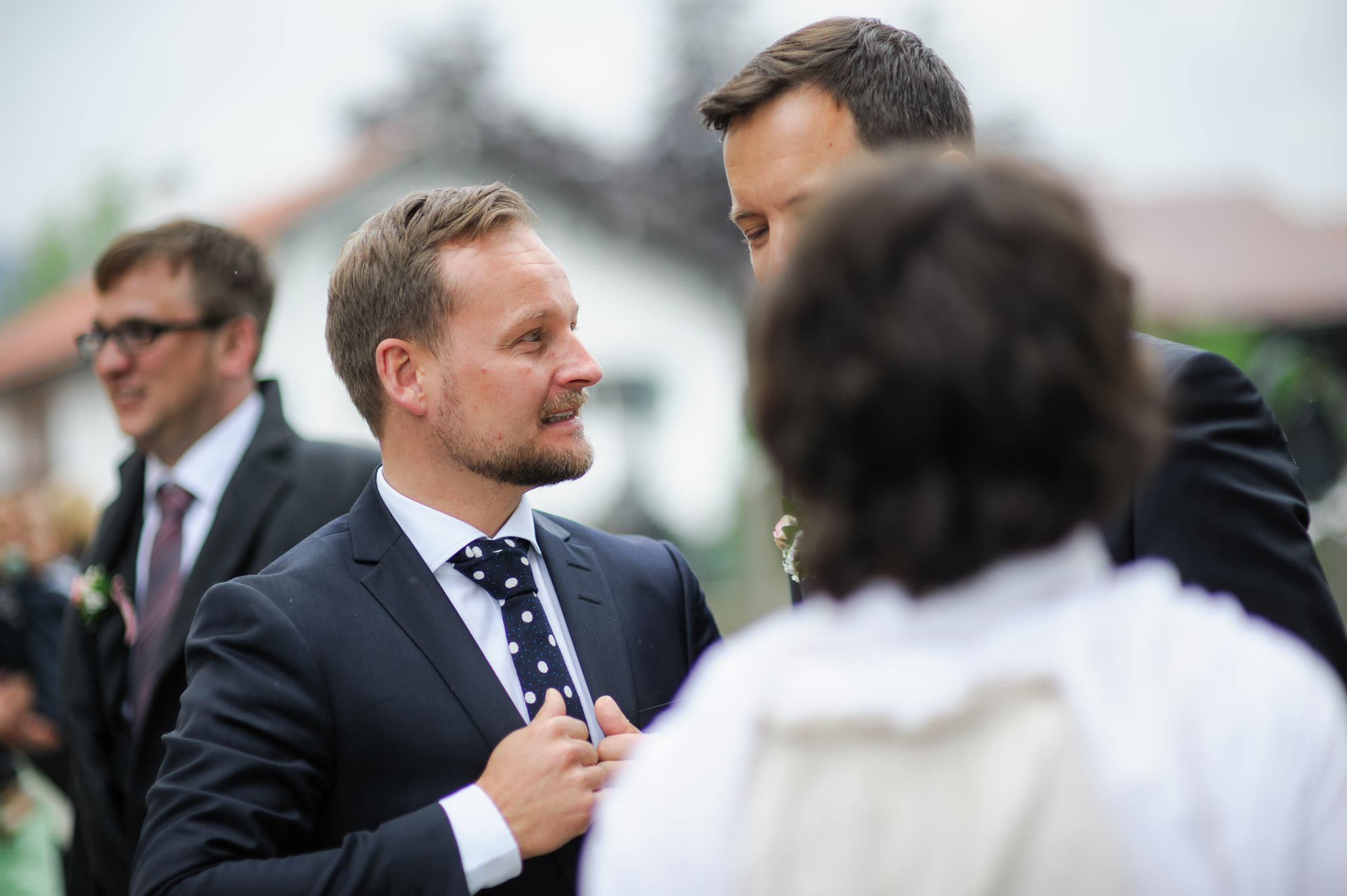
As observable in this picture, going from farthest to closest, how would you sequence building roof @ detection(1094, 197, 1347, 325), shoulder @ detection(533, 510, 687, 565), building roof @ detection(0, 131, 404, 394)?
building roof @ detection(1094, 197, 1347, 325) → building roof @ detection(0, 131, 404, 394) → shoulder @ detection(533, 510, 687, 565)

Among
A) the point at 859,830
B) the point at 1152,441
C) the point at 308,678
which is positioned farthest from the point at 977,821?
the point at 308,678

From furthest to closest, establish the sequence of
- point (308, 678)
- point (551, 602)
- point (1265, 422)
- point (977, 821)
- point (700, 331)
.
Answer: point (700, 331) → point (551, 602) → point (308, 678) → point (1265, 422) → point (977, 821)

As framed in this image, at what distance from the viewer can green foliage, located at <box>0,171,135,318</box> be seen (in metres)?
61.1

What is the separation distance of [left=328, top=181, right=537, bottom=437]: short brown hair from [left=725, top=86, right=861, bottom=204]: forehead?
66 cm

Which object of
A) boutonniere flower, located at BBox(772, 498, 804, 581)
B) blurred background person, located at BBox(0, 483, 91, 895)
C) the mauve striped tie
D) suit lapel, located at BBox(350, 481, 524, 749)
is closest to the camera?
suit lapel, located at BBox(350, 481, 524, 749)

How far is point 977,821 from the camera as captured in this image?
121 cm

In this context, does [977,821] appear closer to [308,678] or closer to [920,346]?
[920,346]

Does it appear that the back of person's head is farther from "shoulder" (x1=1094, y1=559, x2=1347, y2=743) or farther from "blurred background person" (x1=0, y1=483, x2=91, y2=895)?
"blurred background person" (x1=0, y1=483, x2=91, y2=895)

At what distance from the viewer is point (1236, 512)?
1.92 metres

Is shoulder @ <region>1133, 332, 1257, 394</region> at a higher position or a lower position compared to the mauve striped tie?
higher

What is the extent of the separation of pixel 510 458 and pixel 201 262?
2.25 metres

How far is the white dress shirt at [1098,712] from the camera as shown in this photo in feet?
3.98

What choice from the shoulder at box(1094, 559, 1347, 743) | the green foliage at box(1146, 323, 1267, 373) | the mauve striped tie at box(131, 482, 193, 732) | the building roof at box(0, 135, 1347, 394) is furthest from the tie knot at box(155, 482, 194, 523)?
the green foliage at box(1146, 323, 1267, 373)

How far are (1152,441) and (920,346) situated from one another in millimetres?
296
